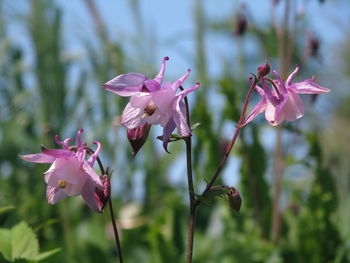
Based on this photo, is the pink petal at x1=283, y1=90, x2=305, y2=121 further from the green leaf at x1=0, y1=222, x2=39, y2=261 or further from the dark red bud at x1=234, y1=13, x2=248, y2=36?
the dark red bud at x1=234, y1=13, x2=248, y2=36

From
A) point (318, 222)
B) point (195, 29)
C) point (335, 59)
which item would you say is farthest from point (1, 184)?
point (335, 59)

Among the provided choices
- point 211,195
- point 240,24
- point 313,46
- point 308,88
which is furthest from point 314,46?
point 211,195

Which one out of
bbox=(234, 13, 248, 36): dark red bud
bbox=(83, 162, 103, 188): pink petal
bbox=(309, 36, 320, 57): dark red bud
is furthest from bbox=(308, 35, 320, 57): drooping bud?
bbox=(83, 162, 103, 188): pink petal

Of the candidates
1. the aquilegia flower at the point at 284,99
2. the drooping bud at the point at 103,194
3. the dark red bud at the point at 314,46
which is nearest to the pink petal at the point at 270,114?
the aquilegia flower at the point at 284,99

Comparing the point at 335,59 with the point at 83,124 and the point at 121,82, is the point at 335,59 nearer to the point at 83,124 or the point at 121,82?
the point at 83,124

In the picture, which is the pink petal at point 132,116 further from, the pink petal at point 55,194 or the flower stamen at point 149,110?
the pink petal at point 55,194

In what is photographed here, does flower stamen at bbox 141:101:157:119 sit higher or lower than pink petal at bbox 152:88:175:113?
lower
